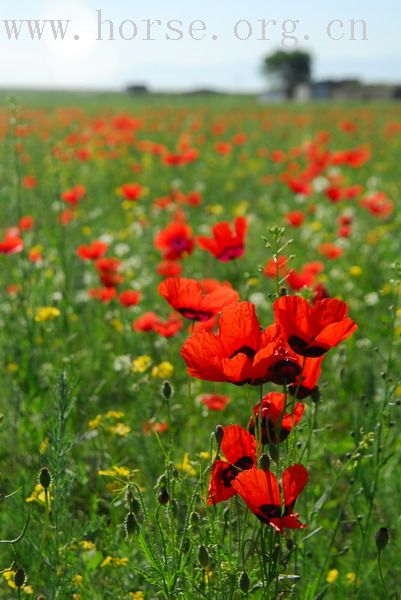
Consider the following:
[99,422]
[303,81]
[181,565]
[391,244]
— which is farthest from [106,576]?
[303,81]

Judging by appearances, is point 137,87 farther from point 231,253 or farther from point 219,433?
point 219,433

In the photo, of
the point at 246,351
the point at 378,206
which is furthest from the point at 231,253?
the point at 378,206

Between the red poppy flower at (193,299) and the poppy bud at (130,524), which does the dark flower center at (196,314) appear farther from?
the poppy bud at (130,524)

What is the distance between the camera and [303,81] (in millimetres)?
79000

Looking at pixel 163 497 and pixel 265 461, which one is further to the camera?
pixel 163 497

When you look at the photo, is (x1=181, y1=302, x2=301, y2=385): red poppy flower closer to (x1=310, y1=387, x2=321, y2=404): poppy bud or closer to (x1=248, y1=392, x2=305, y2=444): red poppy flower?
(x1=248, y1=392, x2=305, y2=444): red poppy flower

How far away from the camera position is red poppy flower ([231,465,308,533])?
4.20ft

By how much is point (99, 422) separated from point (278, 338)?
97 centimetres

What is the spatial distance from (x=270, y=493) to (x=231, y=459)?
0.16 metres

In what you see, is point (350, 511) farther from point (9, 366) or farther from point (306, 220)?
point (306, 220)

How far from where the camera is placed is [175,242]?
3.36 meters

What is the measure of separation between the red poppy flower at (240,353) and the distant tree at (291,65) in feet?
263

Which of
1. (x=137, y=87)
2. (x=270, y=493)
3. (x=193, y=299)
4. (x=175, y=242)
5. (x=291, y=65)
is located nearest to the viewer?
(x=270, y=493)

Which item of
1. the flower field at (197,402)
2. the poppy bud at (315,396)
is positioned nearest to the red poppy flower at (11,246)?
the flower field at (197,402)
